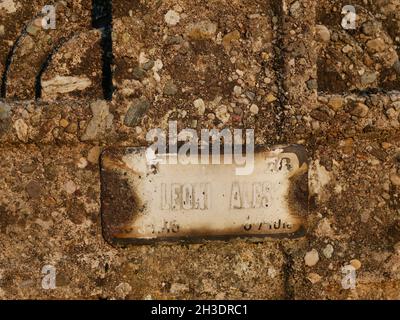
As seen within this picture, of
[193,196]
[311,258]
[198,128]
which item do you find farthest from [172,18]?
[311,258]

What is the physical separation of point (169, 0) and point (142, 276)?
3.42 ft

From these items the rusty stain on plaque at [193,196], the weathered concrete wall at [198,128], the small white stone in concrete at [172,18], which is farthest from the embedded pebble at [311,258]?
the small white stone in concrete at [172,18]

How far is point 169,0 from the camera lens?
209 centimetres

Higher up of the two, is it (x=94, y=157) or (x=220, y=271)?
(x=94, y=157)

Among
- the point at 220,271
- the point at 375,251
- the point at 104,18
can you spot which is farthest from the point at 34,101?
the point at 375,251

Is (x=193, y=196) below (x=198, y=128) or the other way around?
below

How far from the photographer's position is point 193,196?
82.0 inches

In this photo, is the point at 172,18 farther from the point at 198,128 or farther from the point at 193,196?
the point at 193,196

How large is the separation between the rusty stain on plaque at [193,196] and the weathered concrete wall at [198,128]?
55mm

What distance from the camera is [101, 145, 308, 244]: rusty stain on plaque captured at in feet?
6.82

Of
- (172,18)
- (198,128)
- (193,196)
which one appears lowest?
(193,196)

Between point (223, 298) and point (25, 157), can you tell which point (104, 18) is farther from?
point (223, 298)

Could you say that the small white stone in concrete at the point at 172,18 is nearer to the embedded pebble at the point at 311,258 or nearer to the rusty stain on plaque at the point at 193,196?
the rusty stain on plaque at the point at 193,196

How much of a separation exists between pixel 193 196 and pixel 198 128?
0.25 m
